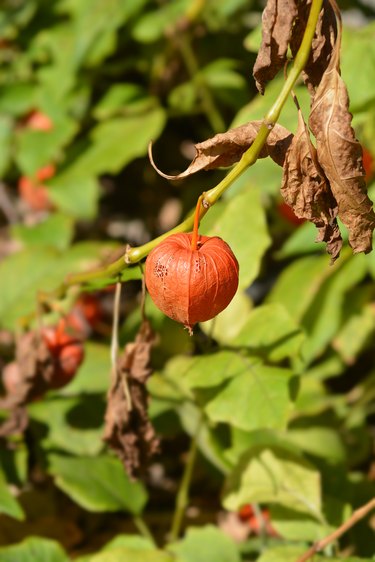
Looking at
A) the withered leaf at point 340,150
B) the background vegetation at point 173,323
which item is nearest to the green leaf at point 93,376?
the background vegetation at point 173,323

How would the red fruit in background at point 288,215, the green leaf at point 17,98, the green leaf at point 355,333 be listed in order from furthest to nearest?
1. the green leaf at point 17,98
2. the red fruit in background at point 288,215
3. the green leaf at point 355,333

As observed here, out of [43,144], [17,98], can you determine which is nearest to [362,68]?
[43,144]

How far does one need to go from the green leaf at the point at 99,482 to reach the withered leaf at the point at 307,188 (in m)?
0.86

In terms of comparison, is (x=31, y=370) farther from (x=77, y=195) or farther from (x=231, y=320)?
(x=77, y=195)

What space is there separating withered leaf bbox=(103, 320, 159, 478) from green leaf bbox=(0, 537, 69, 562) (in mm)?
204

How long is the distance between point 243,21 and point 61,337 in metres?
1.51

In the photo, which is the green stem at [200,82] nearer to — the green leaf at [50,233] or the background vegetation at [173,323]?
the background vegetation at [173,323]

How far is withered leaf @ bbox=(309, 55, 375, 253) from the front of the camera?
2.66 ft

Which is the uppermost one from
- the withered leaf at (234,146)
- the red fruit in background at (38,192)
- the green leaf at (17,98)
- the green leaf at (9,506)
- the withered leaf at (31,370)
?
the green leaf at (17,98)

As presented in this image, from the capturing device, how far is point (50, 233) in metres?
2.28

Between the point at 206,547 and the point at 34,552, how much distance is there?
1.01 feet

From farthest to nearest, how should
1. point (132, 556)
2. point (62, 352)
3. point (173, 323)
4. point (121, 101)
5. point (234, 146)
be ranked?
1. point (121, 101)
2. point (173, 323)
3. point (62, 352)
4. point (132, 556)
5. point (234, 146)

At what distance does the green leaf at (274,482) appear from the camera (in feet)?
4.59

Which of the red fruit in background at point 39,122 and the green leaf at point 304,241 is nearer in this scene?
the green leaf at point 304,241
